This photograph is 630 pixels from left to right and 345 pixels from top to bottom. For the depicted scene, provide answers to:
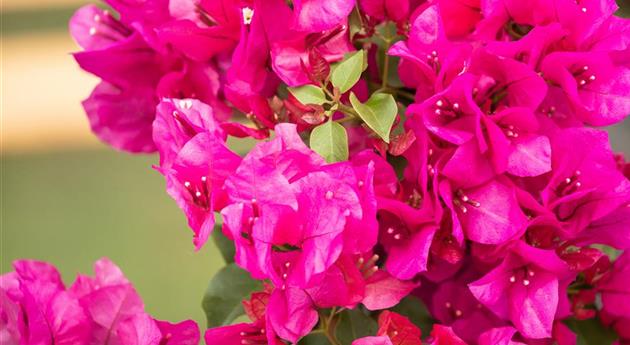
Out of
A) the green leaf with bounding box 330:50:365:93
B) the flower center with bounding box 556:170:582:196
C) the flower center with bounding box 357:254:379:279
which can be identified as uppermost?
the green leaf with bounding box 330:50:365:93

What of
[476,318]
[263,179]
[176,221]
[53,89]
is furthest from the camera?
[53,89]

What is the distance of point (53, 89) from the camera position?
322 cm

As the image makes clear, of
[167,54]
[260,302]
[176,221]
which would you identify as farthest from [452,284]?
[176,221]

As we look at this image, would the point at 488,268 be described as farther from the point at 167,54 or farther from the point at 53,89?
the point at 53,89

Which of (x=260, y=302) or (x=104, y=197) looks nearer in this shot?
(x=260, y=302)

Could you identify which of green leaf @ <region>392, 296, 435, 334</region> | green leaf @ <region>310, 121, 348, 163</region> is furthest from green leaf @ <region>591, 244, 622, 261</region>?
green leaf @ <region>310, 121, 348, 163</region>

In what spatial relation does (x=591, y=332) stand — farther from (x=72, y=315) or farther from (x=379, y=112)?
(x=72, y=315)

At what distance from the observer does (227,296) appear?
64 centimetres

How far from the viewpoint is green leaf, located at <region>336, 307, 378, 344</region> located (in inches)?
22.9

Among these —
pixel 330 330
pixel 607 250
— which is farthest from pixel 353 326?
pixel 607 250

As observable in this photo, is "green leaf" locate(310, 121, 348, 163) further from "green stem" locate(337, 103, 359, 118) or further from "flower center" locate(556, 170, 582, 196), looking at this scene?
"flower center" locate(556, 170, 582, 196)

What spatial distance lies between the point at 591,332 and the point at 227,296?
26cm

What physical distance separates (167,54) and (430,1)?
0.62 ft

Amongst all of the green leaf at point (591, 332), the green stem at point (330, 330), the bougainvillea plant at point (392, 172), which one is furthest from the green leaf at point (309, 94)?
the green leaf at point (591, 332)
